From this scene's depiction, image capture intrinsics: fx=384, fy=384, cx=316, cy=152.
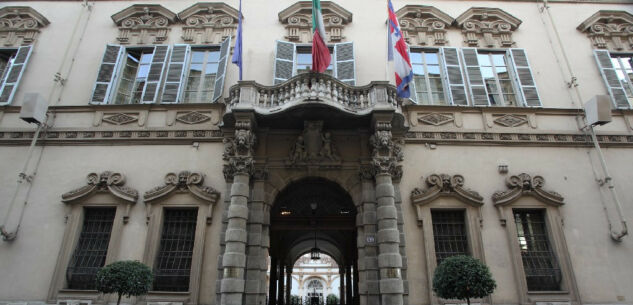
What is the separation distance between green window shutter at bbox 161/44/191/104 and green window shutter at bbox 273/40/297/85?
307cm

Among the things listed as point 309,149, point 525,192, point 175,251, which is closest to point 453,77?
point 525,192

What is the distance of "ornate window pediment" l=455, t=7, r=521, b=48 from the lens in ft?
44.1

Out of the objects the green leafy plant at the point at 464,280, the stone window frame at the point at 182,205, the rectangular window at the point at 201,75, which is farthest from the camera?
the rectangular window at the point at 201,75

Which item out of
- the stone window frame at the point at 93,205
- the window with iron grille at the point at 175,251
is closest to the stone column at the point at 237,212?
the window with iron grille at the point at 175,251

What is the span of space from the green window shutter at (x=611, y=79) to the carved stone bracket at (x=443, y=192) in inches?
238

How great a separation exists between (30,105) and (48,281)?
5110 millimetres

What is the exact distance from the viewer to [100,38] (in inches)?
532

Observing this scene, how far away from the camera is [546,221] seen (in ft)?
35.4

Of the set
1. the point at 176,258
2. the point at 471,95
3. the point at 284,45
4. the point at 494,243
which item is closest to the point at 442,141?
the point at 471,95

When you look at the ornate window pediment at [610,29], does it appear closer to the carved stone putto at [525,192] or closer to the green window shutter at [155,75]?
the carved stone putto at [525,192]

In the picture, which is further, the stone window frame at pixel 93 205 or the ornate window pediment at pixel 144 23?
the ornate window pediment at pixel 144 23

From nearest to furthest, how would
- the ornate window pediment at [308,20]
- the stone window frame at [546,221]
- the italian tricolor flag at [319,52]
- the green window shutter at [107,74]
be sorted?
the stone window frame at [546,221]
the italian tricolor flag at [319,52]
the green window shutter at [107,74]
the ornate window pediment at [308,20]

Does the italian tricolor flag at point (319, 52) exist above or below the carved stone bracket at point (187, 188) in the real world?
above

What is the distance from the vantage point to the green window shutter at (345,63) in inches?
485
